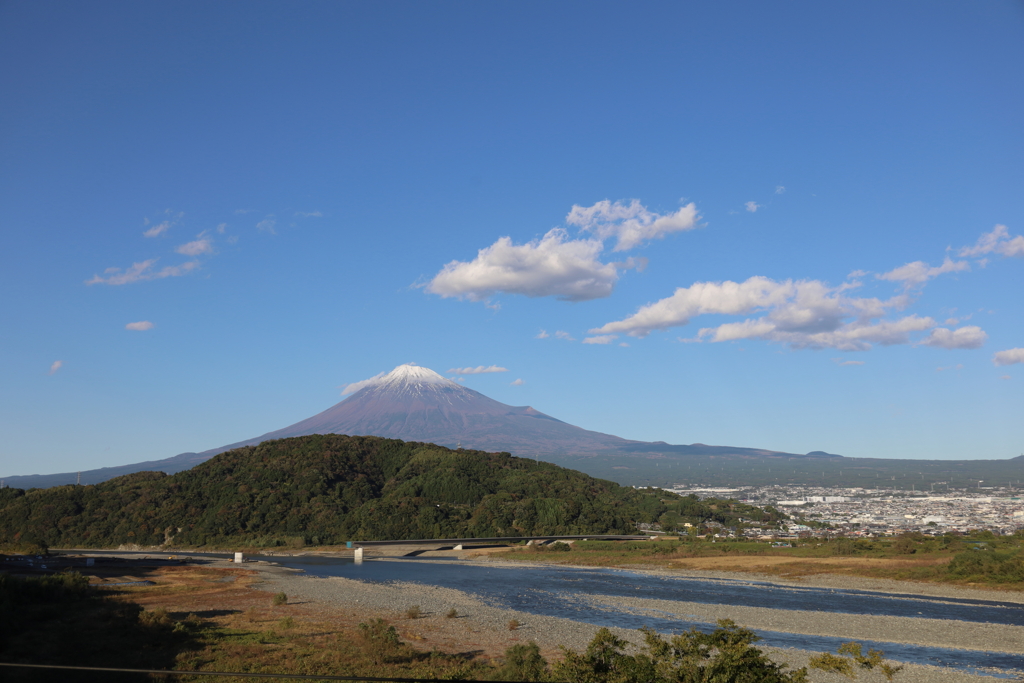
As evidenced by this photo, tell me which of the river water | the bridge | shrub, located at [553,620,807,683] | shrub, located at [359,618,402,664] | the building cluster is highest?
shrub, located at [553,620,807,683]

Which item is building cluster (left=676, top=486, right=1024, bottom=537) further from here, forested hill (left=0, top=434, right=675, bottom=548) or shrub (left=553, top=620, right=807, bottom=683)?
shrub (left=553, top=620, right=807, bottom=683)

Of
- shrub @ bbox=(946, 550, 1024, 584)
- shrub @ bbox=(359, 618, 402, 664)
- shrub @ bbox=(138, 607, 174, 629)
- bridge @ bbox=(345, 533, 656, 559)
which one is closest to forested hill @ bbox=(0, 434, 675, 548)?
bridge @ bbox=(345, 533, 656, 559)

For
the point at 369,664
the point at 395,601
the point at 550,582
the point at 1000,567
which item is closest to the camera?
the point at 369,664

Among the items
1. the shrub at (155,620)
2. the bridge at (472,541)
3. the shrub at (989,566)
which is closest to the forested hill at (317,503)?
the bridge at (472,541)

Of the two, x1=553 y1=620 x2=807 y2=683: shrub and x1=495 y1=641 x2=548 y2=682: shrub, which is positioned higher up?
x1=553 y1=620 x2=807 y2=683: shrub

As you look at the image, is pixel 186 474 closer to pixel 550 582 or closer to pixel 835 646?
pixel 550 582

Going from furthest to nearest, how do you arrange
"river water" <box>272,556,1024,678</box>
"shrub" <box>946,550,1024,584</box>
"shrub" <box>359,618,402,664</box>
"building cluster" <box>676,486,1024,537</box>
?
"building cluster" <box>676,486,1024,537</box>
"shrub" <box>946,550,1024,584</box>
"river water" <box>272,556,1024,678</box>
"shrub" <box>359,618,402,664</box>

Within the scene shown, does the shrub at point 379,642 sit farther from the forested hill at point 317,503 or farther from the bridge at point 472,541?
the forested hill at point 317,503

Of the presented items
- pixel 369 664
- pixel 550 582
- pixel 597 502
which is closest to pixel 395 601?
pixel 550 582

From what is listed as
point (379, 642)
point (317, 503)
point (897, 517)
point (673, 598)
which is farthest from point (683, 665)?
point (897, 517)
